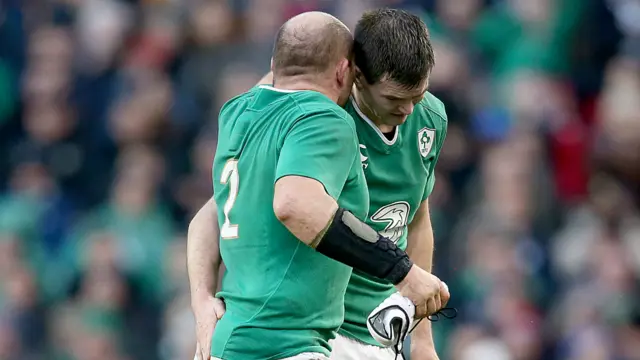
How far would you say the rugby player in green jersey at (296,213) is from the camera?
4254 mm

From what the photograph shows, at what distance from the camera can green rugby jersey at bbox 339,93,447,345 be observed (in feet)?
16.6

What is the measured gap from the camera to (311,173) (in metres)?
4.21

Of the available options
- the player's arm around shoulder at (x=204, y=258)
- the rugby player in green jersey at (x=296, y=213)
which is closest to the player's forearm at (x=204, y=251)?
the player's arm around shoulder at (x=204, y=258)

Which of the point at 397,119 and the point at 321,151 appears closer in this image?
the point at 321,151

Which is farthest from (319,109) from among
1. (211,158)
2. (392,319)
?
(211,158)

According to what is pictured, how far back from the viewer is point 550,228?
365 inches

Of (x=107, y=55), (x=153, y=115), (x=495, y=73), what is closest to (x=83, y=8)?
(x=107, y=55)

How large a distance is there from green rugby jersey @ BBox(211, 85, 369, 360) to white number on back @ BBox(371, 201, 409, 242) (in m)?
0.49

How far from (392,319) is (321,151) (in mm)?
630

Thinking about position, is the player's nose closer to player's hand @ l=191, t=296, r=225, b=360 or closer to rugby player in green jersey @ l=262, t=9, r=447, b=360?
rugby player in green jersey @ l=262, t=9, r=447, b=360

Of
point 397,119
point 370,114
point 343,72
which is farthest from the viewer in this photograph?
point 370,114

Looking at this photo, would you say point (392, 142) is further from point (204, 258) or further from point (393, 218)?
point (204, 258)

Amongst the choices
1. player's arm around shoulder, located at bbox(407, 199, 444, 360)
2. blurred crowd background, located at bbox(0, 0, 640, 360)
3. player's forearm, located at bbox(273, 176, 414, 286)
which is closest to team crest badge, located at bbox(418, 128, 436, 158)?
player's arm around shoulder, located at bbox(407, 199, 444, 360)

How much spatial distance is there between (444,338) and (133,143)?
3394 millimetres
